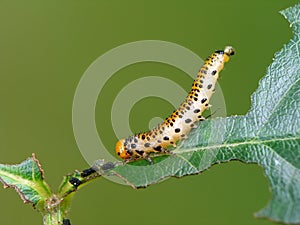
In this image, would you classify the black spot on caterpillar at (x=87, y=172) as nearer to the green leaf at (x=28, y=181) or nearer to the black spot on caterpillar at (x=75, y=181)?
the black spot on caterpillar at (x=75, y=181)

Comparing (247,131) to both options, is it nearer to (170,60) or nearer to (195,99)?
(195,99)

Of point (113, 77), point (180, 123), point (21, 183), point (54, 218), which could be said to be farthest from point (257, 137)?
point (113, 77)

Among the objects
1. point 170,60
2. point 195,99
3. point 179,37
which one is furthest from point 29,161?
point 179,37

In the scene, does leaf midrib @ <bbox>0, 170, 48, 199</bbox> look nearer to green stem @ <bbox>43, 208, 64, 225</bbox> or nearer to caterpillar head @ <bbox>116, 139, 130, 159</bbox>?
green stem @ <bbox>43, 208, 64, 225</bbox>

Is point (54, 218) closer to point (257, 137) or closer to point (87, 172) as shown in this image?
point (87, 172)

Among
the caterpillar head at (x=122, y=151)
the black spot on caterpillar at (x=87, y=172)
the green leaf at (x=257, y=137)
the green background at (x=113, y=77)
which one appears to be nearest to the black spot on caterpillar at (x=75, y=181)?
the black spot on caterpillar at (x=87, y=172)

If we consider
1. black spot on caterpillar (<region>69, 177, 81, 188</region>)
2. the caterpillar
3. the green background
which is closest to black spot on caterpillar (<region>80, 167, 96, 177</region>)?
black spot on caterpillar (<region>69, 177, 81, 188</region>)
